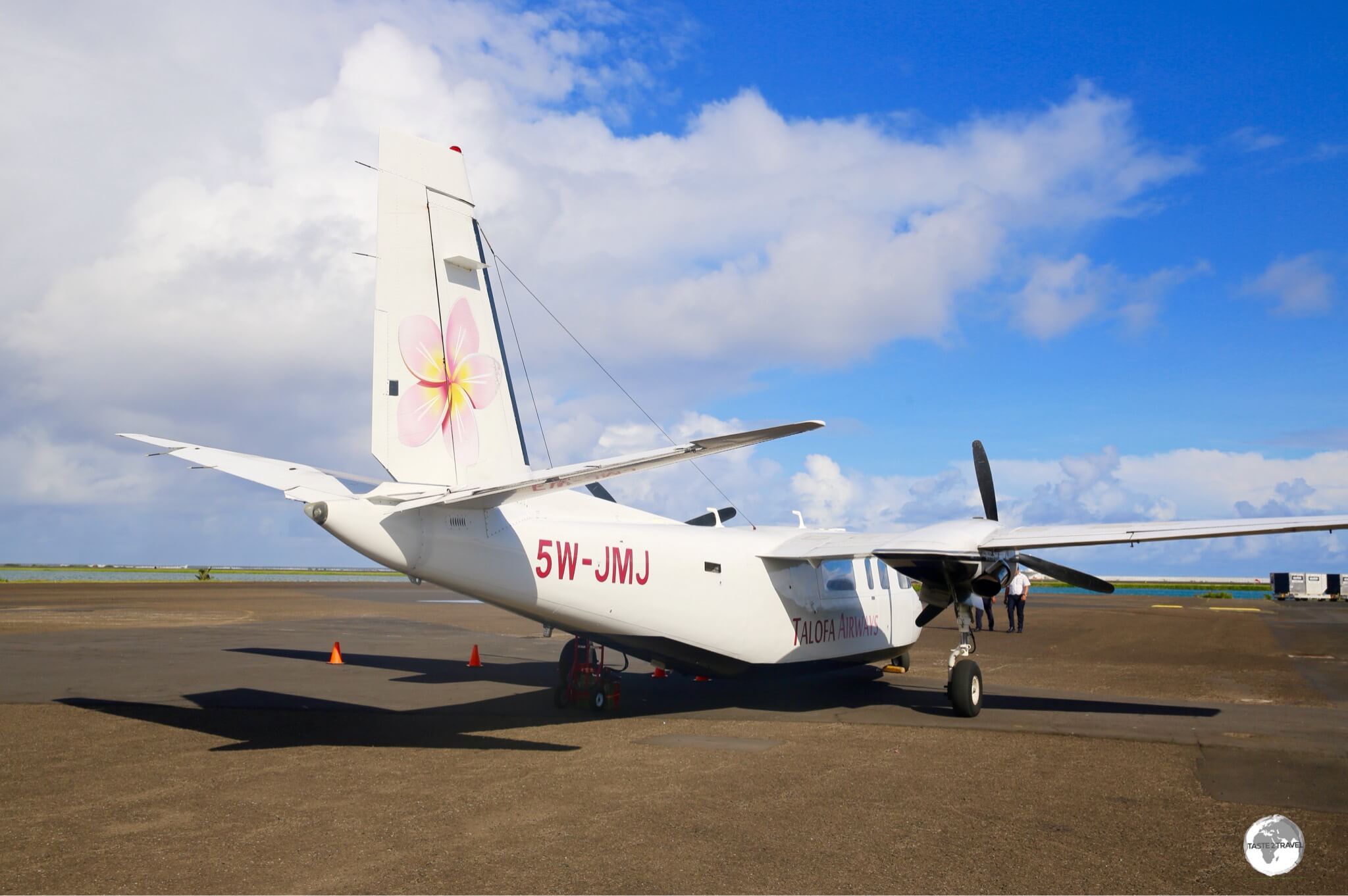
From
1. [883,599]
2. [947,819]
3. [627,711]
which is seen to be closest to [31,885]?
[947,819]

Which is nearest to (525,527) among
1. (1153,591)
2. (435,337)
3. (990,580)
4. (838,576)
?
(435,337)

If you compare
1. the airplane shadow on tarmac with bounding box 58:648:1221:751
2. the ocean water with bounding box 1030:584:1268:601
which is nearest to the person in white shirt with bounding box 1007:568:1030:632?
the airplane shadow on tarmac with bounding box 58:648:1221:751

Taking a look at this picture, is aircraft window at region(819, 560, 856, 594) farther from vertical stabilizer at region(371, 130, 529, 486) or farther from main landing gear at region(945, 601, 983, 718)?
vertical stabilizer at region(371, 130, 529, 486)

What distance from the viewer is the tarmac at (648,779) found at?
6.59 m

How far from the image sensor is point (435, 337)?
1127 cm

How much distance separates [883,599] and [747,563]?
4580 mm

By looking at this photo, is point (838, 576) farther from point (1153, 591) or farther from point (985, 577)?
point (1153, 591)

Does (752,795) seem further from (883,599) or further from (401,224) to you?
(883,599)

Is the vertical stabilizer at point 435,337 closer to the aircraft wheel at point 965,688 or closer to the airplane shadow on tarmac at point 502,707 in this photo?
the airplane shadow on tarmac at point 502,707

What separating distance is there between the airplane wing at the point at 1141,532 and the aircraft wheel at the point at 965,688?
1.85 m

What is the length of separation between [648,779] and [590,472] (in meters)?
3.26

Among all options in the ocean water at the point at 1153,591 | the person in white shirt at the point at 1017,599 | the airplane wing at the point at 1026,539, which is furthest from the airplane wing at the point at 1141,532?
the ocean water at the point at 1153,591

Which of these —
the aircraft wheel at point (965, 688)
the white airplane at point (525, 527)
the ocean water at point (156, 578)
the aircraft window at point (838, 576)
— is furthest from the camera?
the ocean water at point (156, 578)

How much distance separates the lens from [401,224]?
11211mm
